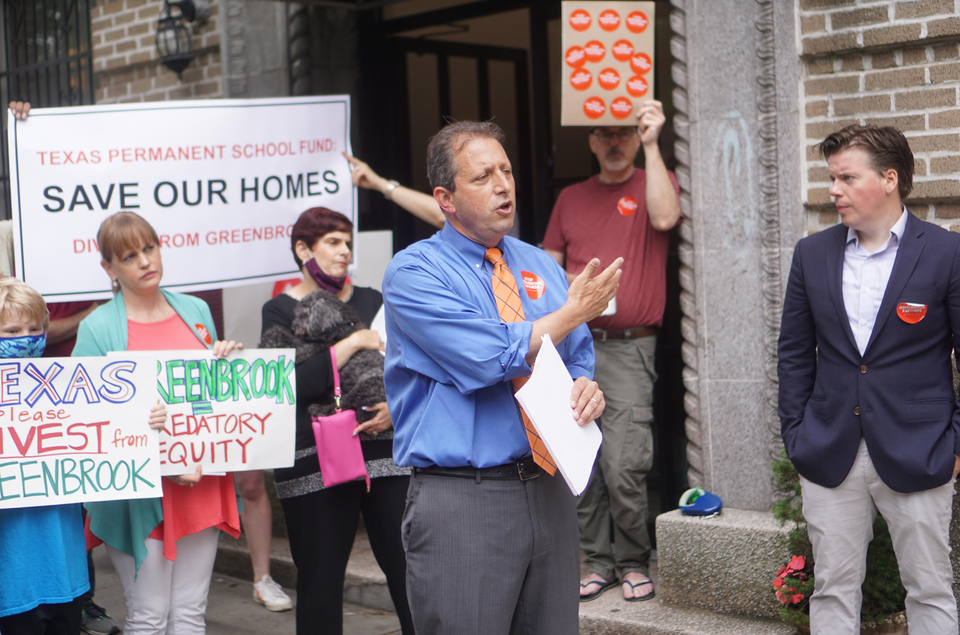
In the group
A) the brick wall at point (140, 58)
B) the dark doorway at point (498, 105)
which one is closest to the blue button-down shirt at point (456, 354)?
the dark doorway at point (498, 105)

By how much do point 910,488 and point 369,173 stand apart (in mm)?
3056

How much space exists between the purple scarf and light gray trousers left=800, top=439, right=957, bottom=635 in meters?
2.02

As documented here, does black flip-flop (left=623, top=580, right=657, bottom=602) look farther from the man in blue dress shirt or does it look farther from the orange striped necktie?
the orange striped necktie

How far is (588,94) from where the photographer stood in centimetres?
456

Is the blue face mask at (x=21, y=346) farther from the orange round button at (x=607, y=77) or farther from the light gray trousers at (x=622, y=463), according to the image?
the orange round button at (x=607, y=77)

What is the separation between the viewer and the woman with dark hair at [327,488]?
388cm

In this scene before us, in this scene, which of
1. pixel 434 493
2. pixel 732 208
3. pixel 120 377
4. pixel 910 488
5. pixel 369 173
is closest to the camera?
pixel 434 493

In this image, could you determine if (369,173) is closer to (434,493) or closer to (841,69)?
(841,69)

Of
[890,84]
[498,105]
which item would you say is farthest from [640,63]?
[498,105]

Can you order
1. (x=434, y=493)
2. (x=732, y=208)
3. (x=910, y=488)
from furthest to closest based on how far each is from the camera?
(x=732, y=208) → (x=910, y=488) → (x=434, y=493)

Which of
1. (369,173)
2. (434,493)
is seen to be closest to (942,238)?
(434,493)

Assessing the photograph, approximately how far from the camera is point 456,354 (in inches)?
104

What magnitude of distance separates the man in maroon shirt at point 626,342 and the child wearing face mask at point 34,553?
2294 mm

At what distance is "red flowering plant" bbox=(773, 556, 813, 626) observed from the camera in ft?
13.2
